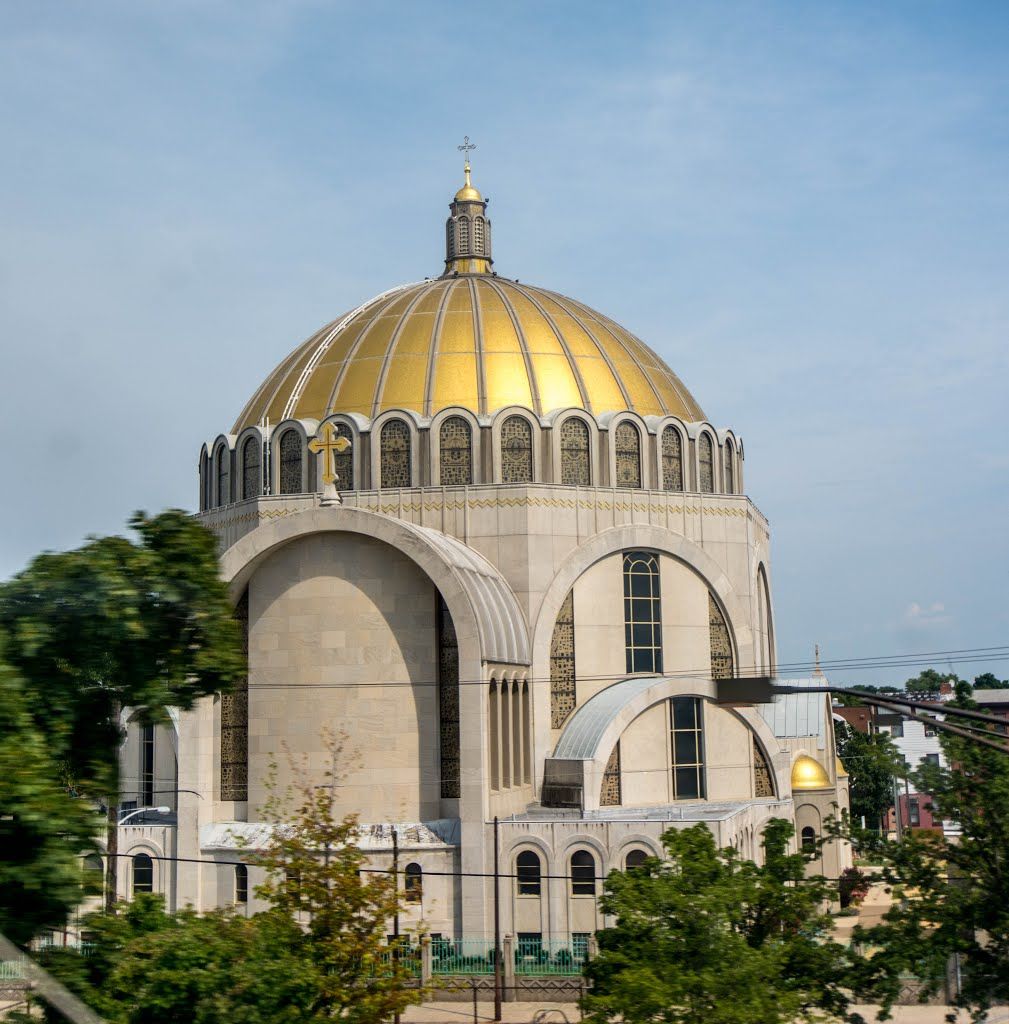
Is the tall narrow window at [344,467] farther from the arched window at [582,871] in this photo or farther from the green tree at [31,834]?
the green tree at [31,834]

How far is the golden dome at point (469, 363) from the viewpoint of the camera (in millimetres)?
38594

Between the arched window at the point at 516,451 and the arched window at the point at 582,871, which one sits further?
the arched window at the point at 516,451

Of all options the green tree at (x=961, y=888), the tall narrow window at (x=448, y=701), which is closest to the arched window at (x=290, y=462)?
the tall narrow window at (x=448, y=701)

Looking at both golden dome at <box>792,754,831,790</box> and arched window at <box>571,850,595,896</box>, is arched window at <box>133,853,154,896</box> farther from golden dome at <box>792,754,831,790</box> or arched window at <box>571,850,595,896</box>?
golden dome at <box>792,754,831,790</box>

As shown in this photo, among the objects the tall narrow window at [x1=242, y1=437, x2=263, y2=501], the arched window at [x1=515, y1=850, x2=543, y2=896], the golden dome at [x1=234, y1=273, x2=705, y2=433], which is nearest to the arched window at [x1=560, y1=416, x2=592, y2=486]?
the golden dome at [x1=234, y1=273, x2=705, y2=433]

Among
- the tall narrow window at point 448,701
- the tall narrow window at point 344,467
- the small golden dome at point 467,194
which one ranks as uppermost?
the small golden dome at point 467,194

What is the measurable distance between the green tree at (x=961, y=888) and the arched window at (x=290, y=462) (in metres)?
22.9

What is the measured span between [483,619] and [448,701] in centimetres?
243

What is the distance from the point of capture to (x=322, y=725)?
33.6 meters

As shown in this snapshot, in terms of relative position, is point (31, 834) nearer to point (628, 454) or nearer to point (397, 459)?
point (397, 459)

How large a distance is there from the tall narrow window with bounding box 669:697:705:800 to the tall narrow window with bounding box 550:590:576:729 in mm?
2566

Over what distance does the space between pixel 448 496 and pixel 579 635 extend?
15.6 ft

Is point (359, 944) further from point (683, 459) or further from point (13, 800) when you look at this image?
point (683, 459)

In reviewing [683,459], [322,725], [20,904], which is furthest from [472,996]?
[20,904]
